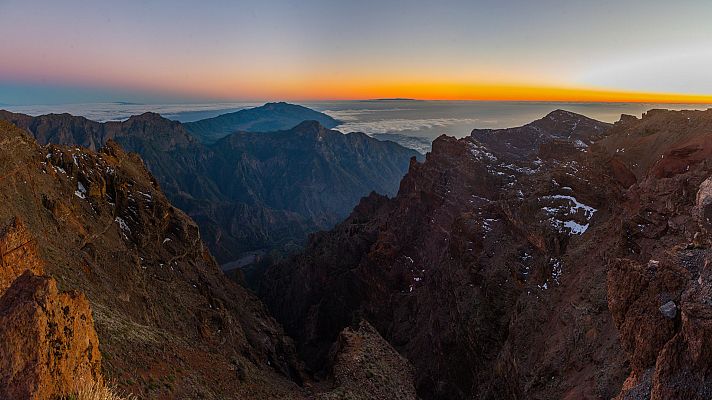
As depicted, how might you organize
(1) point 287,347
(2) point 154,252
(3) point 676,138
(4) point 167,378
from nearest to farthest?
(4) point 167,378 → (2) point 154,252 → (1) point 287,347 → (3) point 676,138

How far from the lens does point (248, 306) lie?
197 ft

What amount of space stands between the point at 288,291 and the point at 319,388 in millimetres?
72631

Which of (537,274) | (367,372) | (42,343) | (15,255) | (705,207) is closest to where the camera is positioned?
(42,343)

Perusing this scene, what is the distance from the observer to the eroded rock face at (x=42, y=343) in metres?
8.78

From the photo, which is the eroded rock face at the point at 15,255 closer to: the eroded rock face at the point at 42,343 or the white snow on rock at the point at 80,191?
the eroded rock face at the point at 42,343

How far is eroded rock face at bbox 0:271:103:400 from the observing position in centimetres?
878

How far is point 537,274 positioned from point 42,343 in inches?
1710

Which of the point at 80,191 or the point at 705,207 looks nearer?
the point at 705,207

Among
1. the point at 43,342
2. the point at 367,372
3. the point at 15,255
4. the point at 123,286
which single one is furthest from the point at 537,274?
the point at 43,342

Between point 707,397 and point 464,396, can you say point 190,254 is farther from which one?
point 707,397

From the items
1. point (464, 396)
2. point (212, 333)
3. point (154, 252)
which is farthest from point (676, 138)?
point (154, 252)

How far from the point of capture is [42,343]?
9.82 meters

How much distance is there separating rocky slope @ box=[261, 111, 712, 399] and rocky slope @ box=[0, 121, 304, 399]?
17.2 m

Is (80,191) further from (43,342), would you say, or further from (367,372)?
(43,342)
